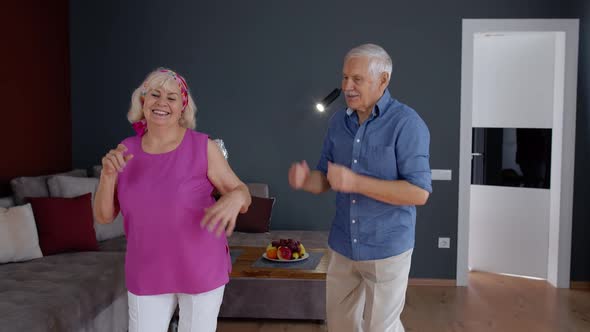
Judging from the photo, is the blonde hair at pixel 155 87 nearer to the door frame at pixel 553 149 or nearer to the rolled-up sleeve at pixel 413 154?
the rolled-up sleeve at pixel 413 154

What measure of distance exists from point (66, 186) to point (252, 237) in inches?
58.2

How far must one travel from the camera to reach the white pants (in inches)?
68.5

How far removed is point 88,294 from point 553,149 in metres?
3.95

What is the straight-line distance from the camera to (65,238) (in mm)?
3400

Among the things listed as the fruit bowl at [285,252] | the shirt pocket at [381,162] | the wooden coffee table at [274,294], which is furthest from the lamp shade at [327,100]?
the shirt pocket at [381,162]

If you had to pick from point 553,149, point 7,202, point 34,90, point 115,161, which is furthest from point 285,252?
point 553,149

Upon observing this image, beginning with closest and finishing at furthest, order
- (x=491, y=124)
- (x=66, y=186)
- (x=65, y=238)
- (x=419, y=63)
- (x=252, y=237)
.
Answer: (x=65, y=238) → (x=66, y=186) → (x=252, y=237) → (x=419, y=63) → (x=491, y=124)

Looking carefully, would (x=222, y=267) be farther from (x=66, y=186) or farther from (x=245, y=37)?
(x=245, y=37)

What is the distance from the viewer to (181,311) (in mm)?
1788

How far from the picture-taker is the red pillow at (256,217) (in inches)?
177

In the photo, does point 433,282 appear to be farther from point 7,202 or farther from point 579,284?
point 7,202

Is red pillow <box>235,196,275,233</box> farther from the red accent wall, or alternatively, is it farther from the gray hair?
the gray hair

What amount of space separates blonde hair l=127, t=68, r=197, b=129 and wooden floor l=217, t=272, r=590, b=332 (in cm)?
197

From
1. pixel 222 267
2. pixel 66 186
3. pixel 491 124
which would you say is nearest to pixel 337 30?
pixel 491 124
